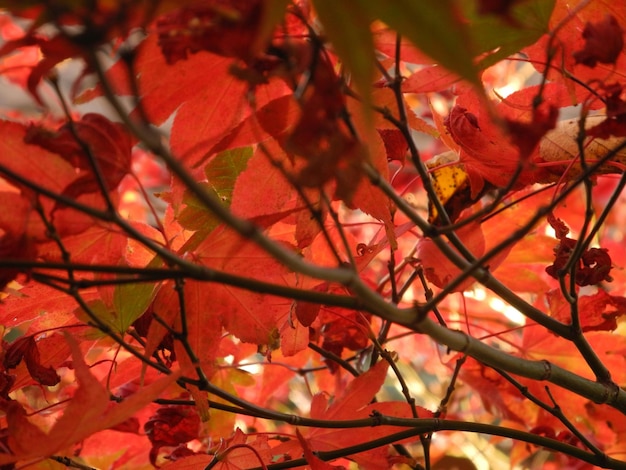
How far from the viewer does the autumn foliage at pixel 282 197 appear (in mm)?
289

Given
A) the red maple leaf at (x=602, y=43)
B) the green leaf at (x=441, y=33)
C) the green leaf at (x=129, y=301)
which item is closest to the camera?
the green leaf at (x=441, y=33)

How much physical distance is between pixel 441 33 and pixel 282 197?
228 mm

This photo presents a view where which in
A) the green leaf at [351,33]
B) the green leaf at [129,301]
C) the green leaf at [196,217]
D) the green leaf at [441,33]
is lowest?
the green leaf at [129,301]

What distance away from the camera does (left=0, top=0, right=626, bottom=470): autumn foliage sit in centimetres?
29

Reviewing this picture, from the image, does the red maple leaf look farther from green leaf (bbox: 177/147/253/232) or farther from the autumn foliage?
green leaf (bbox: 177/147/253/232)

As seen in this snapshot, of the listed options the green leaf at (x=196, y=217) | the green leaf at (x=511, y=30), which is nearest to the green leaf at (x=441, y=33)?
the green leaf at (x=511, y=30)

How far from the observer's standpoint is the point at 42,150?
0.38 m

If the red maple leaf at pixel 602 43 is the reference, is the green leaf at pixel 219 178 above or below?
below

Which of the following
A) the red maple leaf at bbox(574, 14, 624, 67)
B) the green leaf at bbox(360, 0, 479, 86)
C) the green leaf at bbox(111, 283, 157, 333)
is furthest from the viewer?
the green leaf at bbox(111, 283, 157, 333)

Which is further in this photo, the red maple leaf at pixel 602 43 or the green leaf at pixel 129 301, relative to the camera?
the green leaf at pixel 129 301

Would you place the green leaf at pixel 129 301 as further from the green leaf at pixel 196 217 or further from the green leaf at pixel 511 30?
the green leaf at pixel 511 30

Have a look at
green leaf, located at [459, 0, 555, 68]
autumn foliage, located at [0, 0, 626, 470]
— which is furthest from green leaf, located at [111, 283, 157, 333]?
green leaf, located at [459, 0, 555, 68]

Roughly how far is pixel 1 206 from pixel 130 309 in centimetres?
13

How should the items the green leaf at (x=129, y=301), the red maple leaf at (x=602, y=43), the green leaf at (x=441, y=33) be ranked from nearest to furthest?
the green leaf at (x=441, y=33), the red maple leaf at (x=602, y=43), the green leaf at (x=129, y=301)
